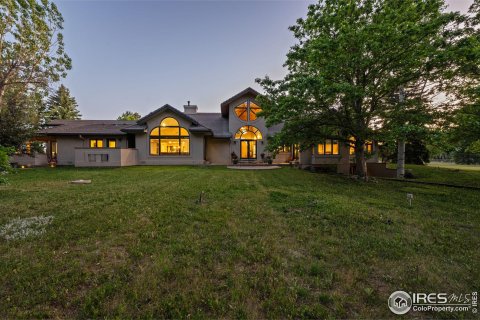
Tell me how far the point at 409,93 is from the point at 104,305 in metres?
15.1

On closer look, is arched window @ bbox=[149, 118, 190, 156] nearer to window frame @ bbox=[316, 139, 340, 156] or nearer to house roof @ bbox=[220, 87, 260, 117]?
house roof @ bbox=[220, 87, 260, 117]

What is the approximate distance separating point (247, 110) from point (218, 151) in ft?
17.2

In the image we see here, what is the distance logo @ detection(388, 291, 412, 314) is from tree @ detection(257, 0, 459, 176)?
24.8 feet

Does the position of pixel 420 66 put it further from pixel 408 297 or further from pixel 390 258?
pixel 408 297

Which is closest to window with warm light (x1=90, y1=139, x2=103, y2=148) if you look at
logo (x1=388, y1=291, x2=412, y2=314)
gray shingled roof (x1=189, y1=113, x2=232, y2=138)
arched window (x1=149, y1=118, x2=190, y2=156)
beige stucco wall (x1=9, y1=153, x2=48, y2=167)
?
beige stucco wall (x1=9, y1=153, x2=48, y2=167)

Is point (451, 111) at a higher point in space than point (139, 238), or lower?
higher

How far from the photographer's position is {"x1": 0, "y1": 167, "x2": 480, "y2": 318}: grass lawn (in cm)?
199

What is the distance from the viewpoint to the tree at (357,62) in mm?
8009

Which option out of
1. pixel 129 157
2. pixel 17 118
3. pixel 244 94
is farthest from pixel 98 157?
pixel 244 94

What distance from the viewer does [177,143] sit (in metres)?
17.9

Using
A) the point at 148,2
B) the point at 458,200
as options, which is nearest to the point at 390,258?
the point at 458,200

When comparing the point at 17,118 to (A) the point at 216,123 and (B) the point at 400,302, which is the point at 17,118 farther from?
(B) the point at 400,302

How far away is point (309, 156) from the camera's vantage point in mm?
16750

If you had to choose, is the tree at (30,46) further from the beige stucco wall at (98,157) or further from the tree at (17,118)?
the beige stucco wall at (98,157)
